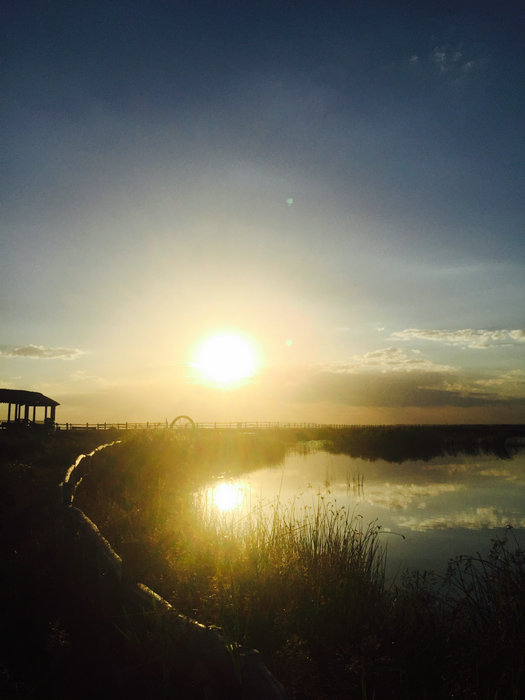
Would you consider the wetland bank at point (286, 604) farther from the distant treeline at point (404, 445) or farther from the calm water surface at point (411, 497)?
the distant treeline at point (404, 445)

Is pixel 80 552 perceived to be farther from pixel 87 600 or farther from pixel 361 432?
pixel 361 432

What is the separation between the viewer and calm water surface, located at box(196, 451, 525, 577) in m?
13.6

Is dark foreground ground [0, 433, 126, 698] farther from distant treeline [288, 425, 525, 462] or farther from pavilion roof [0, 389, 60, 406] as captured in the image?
distant treeline [288, 425, 525, 462]

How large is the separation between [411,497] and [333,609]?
15.2 m

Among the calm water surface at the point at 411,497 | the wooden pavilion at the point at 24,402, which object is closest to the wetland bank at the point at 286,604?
the calm water surface at the point at 411,497

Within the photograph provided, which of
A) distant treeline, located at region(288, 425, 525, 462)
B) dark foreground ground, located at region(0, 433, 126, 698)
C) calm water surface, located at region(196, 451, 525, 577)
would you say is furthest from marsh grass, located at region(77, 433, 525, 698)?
distant treeline, located at region(288, 425, 525, 462)

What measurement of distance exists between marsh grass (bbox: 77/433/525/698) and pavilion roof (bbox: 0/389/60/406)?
32289 mm

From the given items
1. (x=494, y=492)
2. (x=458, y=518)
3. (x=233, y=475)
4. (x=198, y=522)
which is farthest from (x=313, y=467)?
(x=198, y=522)

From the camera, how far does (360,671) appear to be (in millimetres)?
5262

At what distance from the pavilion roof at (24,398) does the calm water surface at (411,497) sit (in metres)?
22.2

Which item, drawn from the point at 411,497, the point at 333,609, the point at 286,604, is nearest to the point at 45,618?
the point at 286,604

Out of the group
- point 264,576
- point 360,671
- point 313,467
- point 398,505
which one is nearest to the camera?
point 360,671

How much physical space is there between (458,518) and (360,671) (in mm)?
13173

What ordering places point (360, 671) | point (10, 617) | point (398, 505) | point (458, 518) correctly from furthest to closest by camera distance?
point (398, 505)
point (458, 518)
point (10, 617)
point (360, 671)
